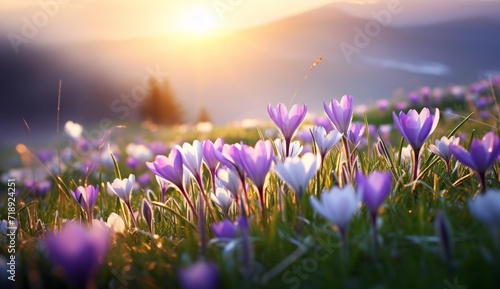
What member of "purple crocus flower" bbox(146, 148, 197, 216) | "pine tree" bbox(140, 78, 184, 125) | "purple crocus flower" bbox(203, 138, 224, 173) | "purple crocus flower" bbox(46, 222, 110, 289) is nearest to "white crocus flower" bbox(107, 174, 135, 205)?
"purple crocus flower" bbox(146, 148, 197, 216)

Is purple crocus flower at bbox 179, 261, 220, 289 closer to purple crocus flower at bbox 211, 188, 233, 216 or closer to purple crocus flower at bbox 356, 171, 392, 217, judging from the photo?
purple crocus flower at bbox 356, 171, 392, 217

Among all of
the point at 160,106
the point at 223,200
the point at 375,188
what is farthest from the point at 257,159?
the point at 160,106

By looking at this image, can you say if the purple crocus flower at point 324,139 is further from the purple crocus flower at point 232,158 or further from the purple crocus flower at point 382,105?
the purple crocus flower at point 382,105

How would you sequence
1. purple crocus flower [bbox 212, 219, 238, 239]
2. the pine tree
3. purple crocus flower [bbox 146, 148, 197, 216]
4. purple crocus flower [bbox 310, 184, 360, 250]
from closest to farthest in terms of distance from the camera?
purple crocus flower [bbox 310, 184, 360, 250], purple crocus flower [bbox 212, 219, 238, 239], purple crocus flower [bbox 146, 148, 197, 216], the pine tree

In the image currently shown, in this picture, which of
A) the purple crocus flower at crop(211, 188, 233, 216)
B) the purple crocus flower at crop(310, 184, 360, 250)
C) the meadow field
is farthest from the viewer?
the purple crocus flower at crop(211, 188, 233, 216)

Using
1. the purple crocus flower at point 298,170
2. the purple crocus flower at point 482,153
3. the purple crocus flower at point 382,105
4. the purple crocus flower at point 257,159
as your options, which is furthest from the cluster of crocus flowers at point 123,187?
the purple crocus flower at point 382,105

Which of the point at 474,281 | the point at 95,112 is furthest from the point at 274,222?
the point at 95,112

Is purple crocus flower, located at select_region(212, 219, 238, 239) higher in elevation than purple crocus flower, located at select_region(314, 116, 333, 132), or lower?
lower
